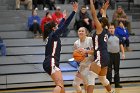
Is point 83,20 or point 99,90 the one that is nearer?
point 99,90

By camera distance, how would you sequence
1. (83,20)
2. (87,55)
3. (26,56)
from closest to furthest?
(87,55)
(26,56)
(83,20)

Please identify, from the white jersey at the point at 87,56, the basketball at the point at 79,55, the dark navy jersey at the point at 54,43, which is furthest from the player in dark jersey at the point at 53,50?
the white jersey at the point at 87,56

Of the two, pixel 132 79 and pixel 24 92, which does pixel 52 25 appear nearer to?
pixel 24 92

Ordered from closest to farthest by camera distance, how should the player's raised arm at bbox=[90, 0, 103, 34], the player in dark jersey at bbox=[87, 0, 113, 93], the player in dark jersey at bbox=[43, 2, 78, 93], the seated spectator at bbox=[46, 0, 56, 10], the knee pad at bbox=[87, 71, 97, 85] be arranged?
the player in dark jersey at bbox=[43, 2, 78, 93] < the player's raised arm at bbox=[90, 0, 103, 34] < the player in dark jersey at bbox=[87, 0, 113, 93] < the knee pad at bbox=[87, 71, 97, 85] < the seated spectator at bbox=[46, 0, 56, 10]

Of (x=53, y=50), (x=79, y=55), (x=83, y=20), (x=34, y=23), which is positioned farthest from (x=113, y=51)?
(x=34, y=23)

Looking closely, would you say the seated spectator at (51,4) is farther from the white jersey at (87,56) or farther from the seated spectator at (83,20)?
the white jersey at (87,56)

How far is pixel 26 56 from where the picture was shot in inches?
523

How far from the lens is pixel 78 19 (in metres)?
14.6

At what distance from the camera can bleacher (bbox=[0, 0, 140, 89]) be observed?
1224cm

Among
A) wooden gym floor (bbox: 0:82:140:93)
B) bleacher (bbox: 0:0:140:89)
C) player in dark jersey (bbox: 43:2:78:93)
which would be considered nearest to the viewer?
player in dark jersey (bbox: 43:2:78:93)

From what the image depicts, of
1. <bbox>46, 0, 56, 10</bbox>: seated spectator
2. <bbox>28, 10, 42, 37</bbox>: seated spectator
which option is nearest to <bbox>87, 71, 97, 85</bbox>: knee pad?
<bbox>28, 10, 42, 37</bbox>: seated spectator

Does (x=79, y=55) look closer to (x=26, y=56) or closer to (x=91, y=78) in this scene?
(x=91, y=78)

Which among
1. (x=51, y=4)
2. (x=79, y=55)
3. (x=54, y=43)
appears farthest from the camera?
(x=51, y=4)

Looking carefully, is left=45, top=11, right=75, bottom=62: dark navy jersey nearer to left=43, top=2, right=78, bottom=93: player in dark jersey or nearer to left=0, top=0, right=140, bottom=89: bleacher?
left=43, top=2, right=78, bottom=93: player in dark jersey
